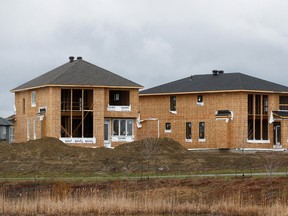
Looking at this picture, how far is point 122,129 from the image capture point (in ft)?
261

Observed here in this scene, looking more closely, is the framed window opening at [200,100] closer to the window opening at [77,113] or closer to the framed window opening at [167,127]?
the framed window opening at [167,127]

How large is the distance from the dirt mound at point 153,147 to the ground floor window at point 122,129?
917cm

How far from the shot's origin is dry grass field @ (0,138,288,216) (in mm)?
40456

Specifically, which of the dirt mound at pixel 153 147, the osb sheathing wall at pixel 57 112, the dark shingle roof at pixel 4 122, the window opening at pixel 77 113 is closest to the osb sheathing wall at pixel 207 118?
the osb sheathing wall at pixel 57 112

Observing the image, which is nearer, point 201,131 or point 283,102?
point 201,131

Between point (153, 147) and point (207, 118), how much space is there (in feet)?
56.2

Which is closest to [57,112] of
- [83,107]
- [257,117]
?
[83,107]

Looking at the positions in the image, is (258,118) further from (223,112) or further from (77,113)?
(77,113)

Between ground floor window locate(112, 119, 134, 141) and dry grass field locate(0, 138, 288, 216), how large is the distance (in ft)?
30.3

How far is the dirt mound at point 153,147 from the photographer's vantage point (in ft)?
216

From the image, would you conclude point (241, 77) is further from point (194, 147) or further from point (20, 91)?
point (20, 91)

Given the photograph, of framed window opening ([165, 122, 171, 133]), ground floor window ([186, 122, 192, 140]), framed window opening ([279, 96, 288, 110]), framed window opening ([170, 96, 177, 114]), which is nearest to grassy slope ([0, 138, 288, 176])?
framed window opening ([279, 96, 288, 110])

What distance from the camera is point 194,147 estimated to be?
272 feet

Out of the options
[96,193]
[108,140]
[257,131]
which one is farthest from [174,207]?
[257,131]
